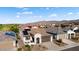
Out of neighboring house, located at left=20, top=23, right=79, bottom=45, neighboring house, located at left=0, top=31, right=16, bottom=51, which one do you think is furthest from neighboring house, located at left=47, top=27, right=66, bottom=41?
neighboring house, located at left=0, top=31, right=16, bottom=51

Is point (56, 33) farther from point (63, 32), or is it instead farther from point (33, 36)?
point (33, 36)

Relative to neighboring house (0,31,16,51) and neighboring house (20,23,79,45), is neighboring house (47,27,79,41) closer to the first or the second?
neighboring house (20,23,79,45)

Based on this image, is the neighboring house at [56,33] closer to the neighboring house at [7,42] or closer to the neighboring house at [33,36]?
the neighboring house at [33,36]

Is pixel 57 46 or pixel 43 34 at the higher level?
pixel 43 34

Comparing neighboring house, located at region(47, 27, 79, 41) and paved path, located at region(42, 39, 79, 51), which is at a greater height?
neighboring house, located at region(47, 27, 79, 41)

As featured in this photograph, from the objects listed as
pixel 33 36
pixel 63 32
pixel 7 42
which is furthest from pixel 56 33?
pixel 7 42
